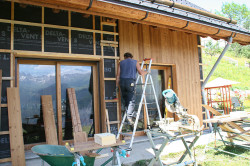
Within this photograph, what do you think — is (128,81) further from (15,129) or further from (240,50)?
(240,50)

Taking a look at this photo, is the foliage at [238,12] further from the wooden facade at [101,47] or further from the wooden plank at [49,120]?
the wooden plank at [49,120]

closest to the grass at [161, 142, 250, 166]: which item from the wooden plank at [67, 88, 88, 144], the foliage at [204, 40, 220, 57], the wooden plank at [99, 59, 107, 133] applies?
the wooden plank at [99, 59, 107, 133]

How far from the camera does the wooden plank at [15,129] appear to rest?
11.7ft

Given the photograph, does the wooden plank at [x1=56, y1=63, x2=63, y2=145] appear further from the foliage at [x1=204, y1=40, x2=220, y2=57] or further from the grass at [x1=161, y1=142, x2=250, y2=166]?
the foliage at [x1=204, y1=40, x2=220, y2=57]

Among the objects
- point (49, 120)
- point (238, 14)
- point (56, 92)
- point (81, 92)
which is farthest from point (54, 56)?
point (238, 14)

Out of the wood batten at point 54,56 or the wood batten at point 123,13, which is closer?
the wood batten at point 123,13

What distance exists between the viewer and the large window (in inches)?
182

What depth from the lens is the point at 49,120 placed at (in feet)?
14.4

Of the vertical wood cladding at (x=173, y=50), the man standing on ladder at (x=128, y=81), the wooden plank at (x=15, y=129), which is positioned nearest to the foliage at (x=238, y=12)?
the vertical wood cladding at (x=173, y=50)

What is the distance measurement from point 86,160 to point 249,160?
10.00ft

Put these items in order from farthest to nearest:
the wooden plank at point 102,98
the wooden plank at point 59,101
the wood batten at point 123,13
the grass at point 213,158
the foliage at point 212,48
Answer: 1. the foliage at point 212,48
2. the wooden plank at point 102,98
3. the wooden plank at point 59,101
4. the grass at point 213,158
5. the wood batten at point 123,13

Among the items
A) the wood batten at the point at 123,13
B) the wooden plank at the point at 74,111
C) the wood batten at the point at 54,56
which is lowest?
the wooden plank at the point at 74,111

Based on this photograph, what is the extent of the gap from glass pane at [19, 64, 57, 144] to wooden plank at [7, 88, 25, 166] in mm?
721

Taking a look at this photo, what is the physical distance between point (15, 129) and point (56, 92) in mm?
1336
